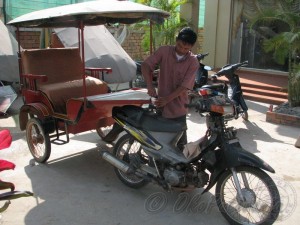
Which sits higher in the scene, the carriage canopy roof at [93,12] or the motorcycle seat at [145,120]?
the carriage canopy roof at [93,12]

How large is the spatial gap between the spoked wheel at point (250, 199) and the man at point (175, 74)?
660 millimetres

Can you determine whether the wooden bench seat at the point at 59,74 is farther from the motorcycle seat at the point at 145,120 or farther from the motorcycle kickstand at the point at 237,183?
the motorcycle kickstand at the point at 237,183

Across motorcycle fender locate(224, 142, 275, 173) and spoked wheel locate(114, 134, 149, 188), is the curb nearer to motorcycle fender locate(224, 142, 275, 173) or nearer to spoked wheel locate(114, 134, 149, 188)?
spoked wheel locate(114, 134, 149, 188)

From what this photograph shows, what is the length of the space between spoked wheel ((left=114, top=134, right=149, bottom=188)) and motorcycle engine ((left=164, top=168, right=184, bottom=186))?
1.35ft

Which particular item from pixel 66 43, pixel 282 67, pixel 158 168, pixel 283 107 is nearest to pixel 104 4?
pixel 158 168

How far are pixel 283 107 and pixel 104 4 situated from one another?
175 inches

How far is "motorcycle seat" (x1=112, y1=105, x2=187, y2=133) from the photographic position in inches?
140

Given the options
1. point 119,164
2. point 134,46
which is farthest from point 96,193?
point 134,46

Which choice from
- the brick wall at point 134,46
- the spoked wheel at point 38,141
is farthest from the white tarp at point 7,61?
the brick wall at point 134,46

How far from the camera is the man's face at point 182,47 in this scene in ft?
11.4

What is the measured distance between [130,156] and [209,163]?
3.31 feet

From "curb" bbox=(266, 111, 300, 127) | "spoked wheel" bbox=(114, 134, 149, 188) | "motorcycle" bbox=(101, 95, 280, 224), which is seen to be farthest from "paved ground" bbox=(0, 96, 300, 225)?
"curb" bbox=(266, 111, 300, 127)

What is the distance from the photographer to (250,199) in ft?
10.3

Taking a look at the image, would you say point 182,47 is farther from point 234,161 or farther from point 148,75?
point 234,161
